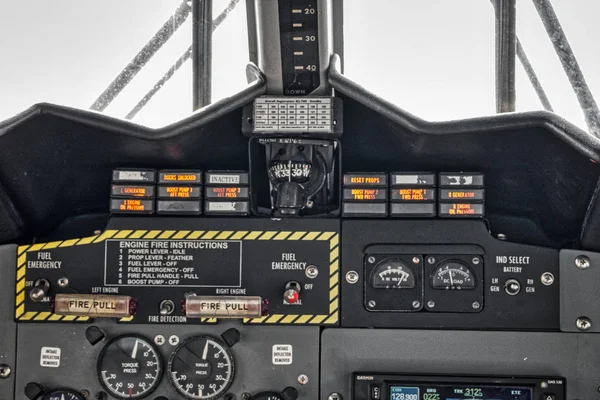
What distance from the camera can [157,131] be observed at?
105 inches

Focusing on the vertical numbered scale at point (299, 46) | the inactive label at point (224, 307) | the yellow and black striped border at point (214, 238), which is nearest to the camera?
the vertical numbered scale at point (299, 46)

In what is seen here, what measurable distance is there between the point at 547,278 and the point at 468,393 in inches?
20.8

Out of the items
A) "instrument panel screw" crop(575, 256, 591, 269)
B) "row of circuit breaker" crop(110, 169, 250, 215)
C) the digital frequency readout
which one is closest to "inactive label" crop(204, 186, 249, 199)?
"row of circuit breaker" crop(110, 169, 250, 215)

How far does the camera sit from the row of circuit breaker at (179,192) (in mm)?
2768

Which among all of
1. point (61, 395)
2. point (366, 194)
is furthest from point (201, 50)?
point (61, 395)

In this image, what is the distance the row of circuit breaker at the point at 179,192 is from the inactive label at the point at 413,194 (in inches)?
22.4

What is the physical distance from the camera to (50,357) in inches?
111

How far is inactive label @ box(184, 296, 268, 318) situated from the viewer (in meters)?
2.67

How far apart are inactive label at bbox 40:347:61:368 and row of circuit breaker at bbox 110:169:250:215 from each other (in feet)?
1.93

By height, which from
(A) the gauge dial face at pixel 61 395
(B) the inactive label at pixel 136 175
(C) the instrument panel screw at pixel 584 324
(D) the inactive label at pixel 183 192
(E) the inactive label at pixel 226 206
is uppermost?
(B) the inactive label at pixel 136 175

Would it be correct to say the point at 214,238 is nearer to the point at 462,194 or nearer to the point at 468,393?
the point at 462,194

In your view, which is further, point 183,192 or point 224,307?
point 183,192

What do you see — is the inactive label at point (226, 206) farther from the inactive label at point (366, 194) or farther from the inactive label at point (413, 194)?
the inactive label at point (413, 194)

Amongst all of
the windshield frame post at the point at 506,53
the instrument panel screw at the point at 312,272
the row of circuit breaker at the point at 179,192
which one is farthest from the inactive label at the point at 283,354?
the windshield frame post at the point at 506,53
